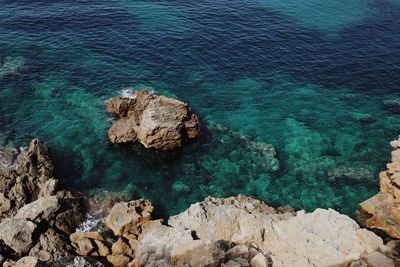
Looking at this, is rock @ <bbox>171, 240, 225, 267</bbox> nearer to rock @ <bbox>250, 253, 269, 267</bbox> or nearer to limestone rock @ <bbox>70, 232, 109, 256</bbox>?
rock @ <bbox>250, 253, 269, 267</bbox>

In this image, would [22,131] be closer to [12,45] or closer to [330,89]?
[12,45]

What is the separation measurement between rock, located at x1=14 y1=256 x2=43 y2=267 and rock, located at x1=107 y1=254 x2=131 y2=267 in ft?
21.0

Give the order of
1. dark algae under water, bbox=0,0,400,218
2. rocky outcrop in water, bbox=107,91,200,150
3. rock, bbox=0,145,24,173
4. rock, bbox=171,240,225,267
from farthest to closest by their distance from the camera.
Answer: rocky outcrop in water, bbox=107,91,200,150 → dark algae under water, bbox=0,0,400,218 → rock, bbox=0,145,24,173 → rock, bbox=171,240,225,267

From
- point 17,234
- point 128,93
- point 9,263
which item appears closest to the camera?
point 9,263

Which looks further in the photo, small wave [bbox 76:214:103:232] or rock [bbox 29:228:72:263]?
small wave [bbox 76:214:103:232]

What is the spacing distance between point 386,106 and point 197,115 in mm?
30109

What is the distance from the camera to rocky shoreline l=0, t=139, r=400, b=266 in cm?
3459

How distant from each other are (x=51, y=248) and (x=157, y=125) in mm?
19529

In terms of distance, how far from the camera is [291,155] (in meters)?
55.4

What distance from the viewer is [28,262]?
37.5 metres

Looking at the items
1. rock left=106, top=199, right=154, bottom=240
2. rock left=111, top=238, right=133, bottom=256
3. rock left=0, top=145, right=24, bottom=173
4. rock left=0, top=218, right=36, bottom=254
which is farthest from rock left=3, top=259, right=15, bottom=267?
rock left=0, top=145, right=24, bottom=173

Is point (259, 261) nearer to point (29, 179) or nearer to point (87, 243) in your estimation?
point (87, 243)

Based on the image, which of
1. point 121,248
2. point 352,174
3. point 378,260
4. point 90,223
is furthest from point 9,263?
point 352,174

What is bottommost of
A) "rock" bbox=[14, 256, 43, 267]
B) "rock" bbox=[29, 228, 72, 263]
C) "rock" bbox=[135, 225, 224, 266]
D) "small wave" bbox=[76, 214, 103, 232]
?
"small wave" bbox=[76, 214, 103, 232]
